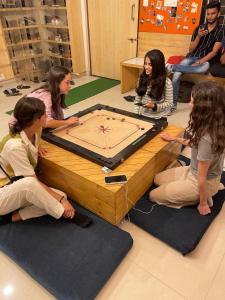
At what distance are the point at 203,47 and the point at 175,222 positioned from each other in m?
2.56

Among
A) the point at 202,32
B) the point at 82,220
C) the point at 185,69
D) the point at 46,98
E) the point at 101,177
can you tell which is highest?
the point at 202,32

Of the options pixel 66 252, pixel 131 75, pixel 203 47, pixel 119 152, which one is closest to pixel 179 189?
pixel 119 152

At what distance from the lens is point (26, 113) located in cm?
139

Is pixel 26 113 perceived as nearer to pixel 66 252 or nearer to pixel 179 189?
pixel 66 252

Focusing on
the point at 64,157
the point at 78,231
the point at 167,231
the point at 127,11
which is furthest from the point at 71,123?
the point at 127,11

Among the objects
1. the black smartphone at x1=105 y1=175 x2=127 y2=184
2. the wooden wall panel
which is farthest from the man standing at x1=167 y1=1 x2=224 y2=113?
the black smartphone at x1=105 y1=175 x2=127 y2=184

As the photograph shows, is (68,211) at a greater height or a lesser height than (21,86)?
greater

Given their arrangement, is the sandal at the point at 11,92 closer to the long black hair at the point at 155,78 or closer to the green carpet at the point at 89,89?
the green carpet at the point at 89,89

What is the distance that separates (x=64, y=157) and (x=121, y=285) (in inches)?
32.8

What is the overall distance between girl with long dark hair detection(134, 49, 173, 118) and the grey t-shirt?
88 centimetres

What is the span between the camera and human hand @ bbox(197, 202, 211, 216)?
1550 mm

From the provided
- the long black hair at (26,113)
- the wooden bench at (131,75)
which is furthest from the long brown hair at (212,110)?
the wooden bench at (131,75)

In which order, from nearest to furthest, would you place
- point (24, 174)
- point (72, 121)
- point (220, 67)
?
point (24, 174)
point (72, 121)
point (220, 67)

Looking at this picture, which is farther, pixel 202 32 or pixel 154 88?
pixel 202 32
